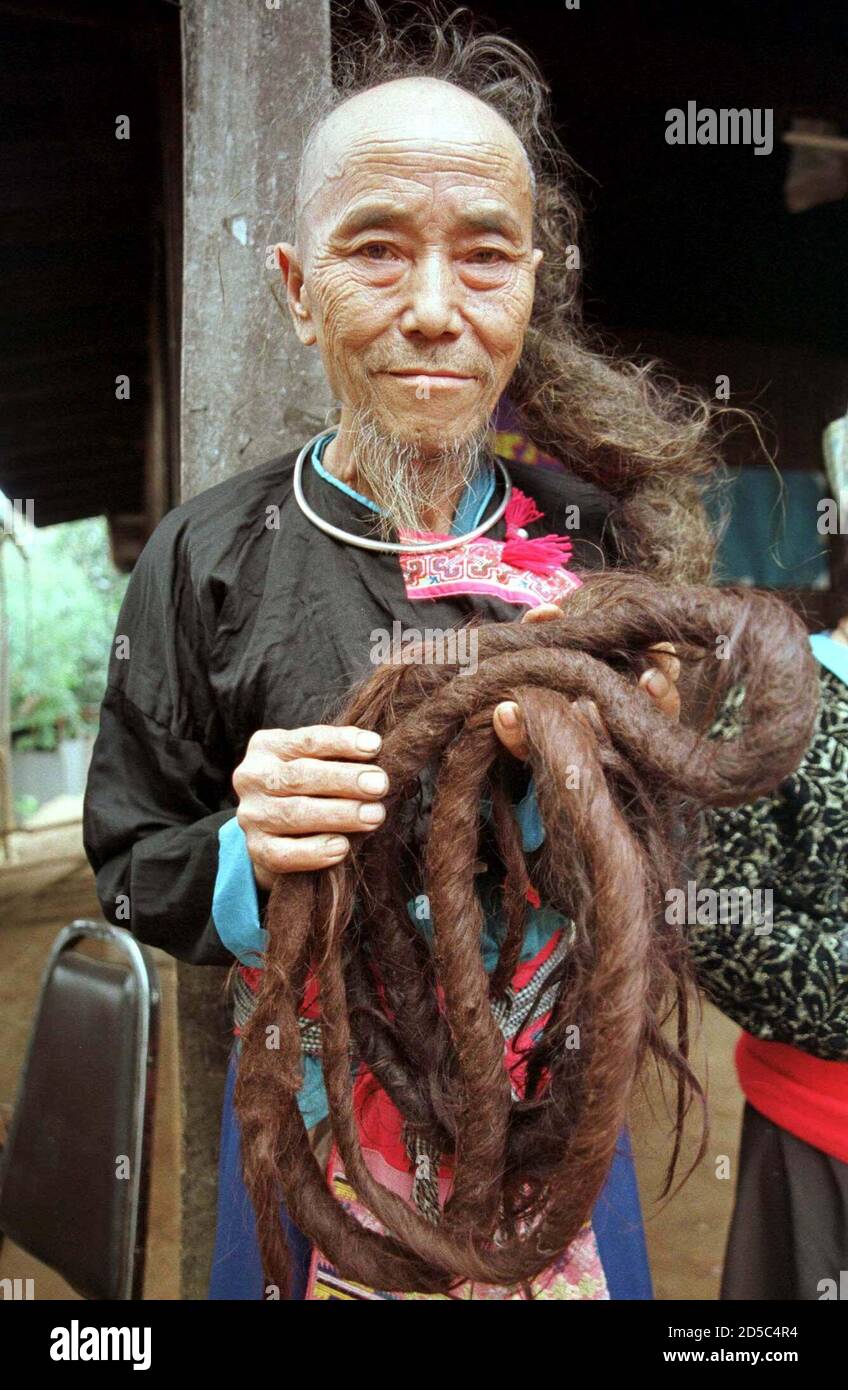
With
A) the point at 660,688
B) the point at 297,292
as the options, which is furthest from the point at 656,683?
the point at 297,292

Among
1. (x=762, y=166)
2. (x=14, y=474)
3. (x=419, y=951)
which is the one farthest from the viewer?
(x=14, y=474)

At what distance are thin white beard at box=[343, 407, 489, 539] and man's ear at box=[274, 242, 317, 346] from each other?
0.12 meters

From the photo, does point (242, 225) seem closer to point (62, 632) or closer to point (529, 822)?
point (529, 822)

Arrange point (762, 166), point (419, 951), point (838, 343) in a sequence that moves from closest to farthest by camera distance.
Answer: point (419, 951) < point (762, 166) < point (838, 343)

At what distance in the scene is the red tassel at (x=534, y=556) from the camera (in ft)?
3.84

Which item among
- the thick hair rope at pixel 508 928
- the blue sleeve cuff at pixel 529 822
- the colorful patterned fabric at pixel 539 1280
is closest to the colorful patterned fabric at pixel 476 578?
the thick hair rope at pixel 508 928

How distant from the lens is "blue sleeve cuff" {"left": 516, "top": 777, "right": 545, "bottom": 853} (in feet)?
3.37

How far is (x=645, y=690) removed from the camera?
3.17 feet

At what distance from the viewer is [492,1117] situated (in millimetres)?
924

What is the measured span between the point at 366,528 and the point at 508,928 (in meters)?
0.46

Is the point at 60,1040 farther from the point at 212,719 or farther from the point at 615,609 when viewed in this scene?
the point at 615,609

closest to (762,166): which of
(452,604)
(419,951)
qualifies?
(452,604)

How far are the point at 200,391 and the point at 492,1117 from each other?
1118mm

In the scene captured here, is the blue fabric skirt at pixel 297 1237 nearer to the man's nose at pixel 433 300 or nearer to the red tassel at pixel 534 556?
the red tassel at pixel 534 556
